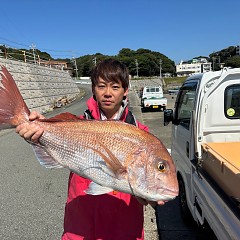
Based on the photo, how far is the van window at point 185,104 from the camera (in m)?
4.03

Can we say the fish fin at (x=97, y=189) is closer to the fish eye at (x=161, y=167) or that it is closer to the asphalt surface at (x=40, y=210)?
the fish eye at (x=161, y=167)

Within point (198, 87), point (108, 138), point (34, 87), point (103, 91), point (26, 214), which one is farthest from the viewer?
point (34, 87)

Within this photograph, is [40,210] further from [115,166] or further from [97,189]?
[115,166]

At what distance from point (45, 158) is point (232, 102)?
2.57 metres

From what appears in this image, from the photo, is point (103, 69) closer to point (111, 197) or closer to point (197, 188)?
point (111, 197)

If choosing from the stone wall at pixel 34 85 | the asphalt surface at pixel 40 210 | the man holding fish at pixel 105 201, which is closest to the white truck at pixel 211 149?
the asphalt surface at pixel 40 210

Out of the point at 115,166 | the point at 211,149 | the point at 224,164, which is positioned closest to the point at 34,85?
the point at 211,149

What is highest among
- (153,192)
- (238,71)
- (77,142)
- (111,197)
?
(238,71)

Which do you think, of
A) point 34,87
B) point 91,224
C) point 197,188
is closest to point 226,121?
point 197,188

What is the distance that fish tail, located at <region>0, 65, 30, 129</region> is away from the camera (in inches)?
62.5

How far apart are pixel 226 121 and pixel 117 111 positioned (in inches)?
81.2

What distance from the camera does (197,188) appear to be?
3.30 metres

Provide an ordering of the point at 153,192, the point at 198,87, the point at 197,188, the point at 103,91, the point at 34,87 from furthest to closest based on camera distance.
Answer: the point at 34,87 → the point at 198,87 → the point at 197,188 → the point at 103,91 → the point at 153,192

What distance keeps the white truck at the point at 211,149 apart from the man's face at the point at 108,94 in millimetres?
1076
